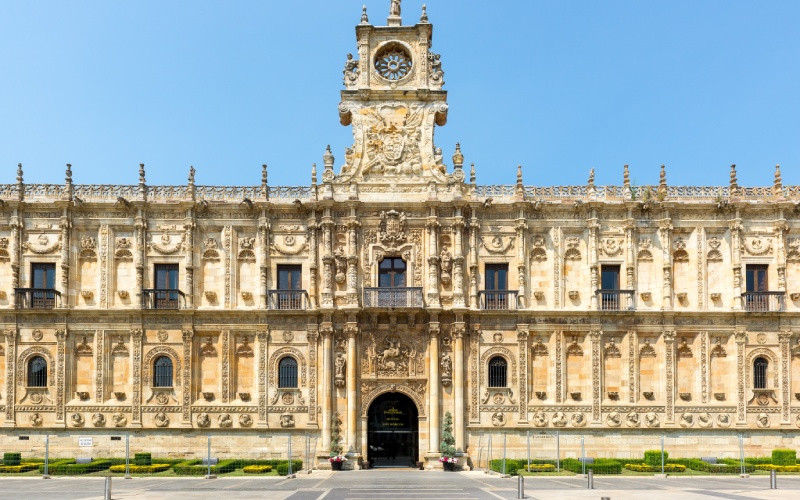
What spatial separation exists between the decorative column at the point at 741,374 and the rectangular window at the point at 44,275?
4070 cm

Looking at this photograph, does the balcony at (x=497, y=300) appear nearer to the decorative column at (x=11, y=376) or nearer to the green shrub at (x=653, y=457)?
the green shrub at (x=653, y=457)

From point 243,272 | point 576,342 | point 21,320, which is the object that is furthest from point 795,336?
point 21,320

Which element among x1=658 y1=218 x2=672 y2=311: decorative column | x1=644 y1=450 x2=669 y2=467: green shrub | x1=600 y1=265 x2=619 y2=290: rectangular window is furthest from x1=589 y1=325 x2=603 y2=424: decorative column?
x1=658 y1=218 x2=672 y2=311: decorative column

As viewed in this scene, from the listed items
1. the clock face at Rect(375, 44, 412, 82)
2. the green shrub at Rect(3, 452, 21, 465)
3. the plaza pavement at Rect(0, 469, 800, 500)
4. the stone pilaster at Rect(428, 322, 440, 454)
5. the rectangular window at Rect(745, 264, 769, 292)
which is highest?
the clock face at Rect(375, 44, 412, 82)

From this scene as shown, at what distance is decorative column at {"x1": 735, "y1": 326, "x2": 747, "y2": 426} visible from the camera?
159 feet

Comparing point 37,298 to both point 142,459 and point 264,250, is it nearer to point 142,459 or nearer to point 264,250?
point 142,459

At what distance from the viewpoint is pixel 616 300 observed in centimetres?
4947

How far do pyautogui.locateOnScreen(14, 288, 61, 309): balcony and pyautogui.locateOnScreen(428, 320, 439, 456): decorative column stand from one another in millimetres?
22023

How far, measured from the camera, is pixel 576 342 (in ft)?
161

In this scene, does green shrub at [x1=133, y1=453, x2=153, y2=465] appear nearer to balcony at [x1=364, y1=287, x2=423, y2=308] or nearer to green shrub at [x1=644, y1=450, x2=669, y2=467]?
balcony at [x1=364, y1=287, x2=423, y2=308]

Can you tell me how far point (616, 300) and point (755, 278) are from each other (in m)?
8.61

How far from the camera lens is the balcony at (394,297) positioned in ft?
157

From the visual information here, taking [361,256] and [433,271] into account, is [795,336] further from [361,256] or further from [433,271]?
[361,256]

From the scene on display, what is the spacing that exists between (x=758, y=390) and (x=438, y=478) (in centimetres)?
2136
